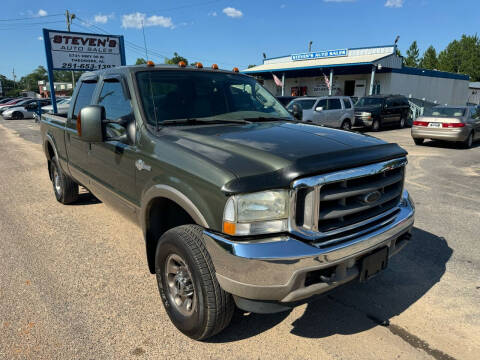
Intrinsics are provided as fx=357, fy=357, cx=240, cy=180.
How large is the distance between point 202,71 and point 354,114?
48.9 feet

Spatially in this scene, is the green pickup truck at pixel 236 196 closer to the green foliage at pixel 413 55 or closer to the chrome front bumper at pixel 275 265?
the chrome front bumper at pixel 275 265

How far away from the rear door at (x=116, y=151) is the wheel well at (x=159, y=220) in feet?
0.97

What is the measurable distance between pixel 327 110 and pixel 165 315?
13882 mm

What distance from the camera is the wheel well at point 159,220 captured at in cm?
287

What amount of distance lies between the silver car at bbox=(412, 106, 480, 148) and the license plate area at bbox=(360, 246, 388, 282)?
1122cm

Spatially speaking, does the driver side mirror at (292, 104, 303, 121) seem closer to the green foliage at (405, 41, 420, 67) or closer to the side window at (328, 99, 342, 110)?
the side window at (328, 99, 342, 110)

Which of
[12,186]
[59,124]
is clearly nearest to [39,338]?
[59,124]

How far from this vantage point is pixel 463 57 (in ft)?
191

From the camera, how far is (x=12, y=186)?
22.5ft

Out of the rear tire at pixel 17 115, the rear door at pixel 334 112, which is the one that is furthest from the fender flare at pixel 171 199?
the rear tire at pixel 17 115

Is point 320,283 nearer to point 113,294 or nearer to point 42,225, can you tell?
point 113,294

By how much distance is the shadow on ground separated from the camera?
269cm

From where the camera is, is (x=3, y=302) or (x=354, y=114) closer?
(x=3, y=302)

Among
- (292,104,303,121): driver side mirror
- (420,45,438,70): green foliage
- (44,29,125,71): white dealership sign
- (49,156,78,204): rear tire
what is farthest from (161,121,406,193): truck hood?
(420,45,438,70): green foliage
